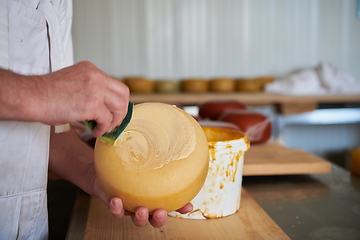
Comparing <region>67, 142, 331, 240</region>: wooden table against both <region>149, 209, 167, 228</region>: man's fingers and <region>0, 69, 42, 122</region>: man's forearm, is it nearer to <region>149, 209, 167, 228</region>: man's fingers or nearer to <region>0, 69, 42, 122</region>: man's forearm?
<region>149, 209, 167, 228</region>: man's fingers

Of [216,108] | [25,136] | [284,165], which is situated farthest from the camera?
[216,108]

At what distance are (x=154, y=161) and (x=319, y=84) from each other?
9.89ft

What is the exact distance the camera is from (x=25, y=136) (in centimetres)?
76

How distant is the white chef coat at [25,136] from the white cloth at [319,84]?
268 cm

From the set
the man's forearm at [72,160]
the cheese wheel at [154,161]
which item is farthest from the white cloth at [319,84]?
the cheese wheel at [154,161]

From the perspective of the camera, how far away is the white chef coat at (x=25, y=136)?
73 cm

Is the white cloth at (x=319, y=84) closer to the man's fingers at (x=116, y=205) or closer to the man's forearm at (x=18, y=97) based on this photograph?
the man's fingers at (x=116, y=205)

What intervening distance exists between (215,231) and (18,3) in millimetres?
645

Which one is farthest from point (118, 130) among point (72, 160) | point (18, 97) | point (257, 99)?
point (257, 99)

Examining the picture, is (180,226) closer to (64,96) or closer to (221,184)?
(221,184)

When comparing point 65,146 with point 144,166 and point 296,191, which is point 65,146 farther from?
point 296,191

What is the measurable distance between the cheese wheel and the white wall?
3.00 m

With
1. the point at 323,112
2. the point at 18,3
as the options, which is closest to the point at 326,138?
the point at 323,112

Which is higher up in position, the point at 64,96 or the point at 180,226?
the point at 64,96
